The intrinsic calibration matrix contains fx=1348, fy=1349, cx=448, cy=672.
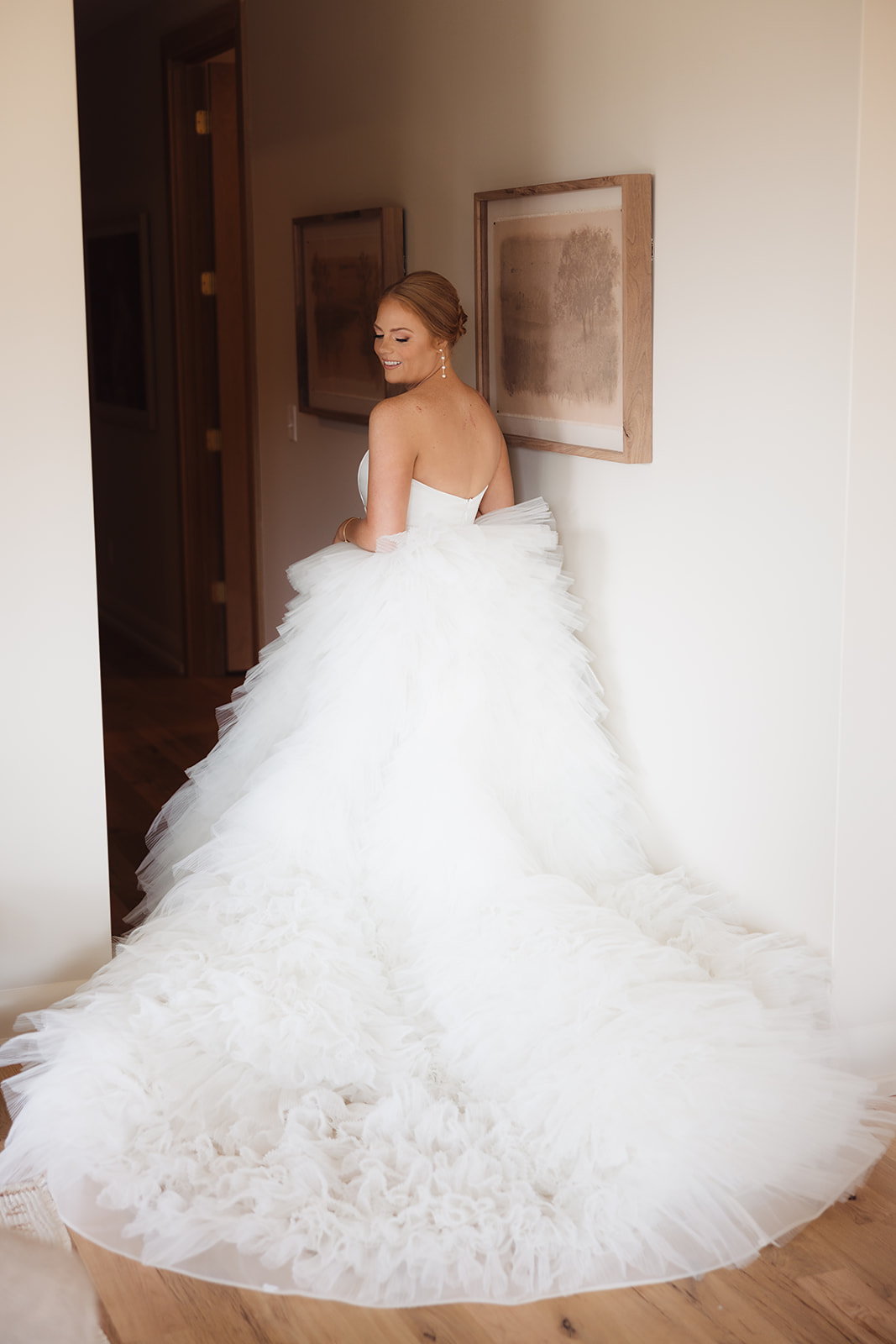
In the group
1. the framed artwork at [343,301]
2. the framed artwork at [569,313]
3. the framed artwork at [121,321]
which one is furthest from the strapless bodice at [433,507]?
the framed artwork at [121,321]

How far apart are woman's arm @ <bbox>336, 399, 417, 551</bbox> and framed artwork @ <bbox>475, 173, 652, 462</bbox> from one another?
15.6 inches

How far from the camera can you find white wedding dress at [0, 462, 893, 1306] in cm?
203

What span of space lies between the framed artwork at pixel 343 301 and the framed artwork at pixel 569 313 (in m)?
0.60

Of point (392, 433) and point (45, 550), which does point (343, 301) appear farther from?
point (45, 550)

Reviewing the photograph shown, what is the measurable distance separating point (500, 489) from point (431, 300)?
451 mm

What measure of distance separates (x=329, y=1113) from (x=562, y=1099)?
406 millimetres

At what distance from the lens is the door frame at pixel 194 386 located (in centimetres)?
521

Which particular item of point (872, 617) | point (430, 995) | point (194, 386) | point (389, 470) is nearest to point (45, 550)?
point (389, 470)

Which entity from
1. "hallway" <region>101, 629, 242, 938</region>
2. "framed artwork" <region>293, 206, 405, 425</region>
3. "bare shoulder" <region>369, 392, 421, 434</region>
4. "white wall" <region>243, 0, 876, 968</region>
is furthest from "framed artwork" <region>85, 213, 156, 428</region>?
"bare shoulder" <region>369, 392, 421, 434</region>

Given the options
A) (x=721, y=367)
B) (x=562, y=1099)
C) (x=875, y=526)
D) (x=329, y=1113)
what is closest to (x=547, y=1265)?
(x=562, y=1099)

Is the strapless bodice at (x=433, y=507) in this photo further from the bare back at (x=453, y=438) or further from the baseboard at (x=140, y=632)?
the baseboard at (x=140, y=632)

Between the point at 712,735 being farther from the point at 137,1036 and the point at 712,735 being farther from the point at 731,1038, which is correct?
the point at 137,1036

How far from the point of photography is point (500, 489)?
3117 mm

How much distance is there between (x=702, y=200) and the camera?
8.33ft
